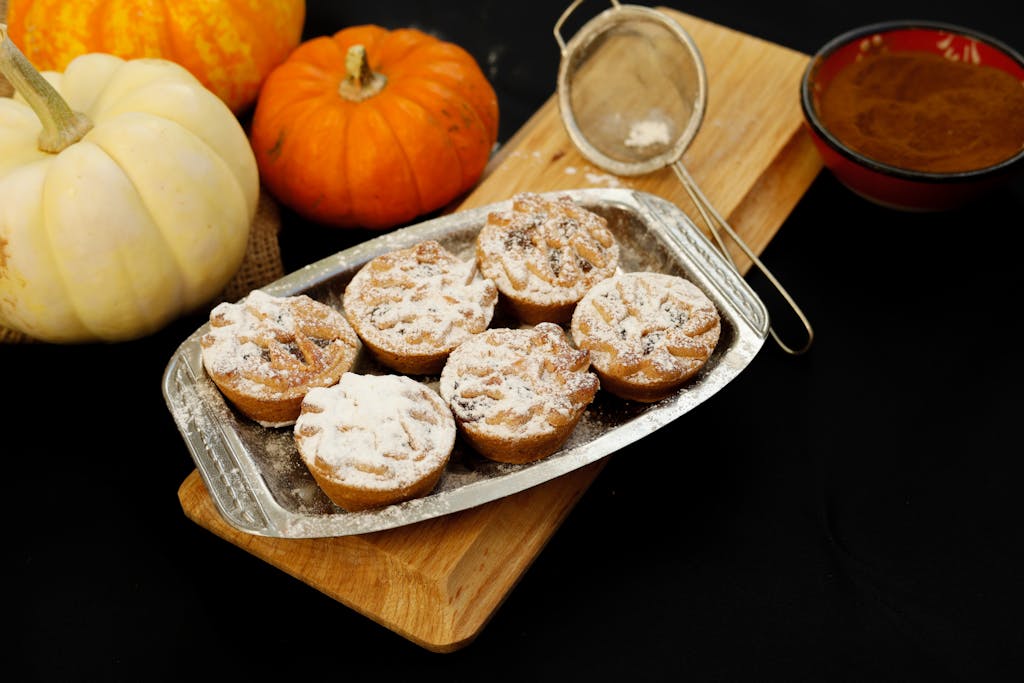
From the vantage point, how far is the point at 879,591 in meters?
1.69

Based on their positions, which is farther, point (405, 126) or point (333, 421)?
point (405, 126)

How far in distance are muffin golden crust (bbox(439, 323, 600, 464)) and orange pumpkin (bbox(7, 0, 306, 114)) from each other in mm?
984

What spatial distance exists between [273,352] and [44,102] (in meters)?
0.62

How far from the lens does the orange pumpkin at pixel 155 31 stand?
2.05 m

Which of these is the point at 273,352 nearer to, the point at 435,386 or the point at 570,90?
the point at 435,386

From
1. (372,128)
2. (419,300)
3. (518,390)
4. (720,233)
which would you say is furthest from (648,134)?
(518,390)

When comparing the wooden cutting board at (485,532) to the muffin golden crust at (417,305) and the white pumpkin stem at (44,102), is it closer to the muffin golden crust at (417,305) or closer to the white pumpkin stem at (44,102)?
the muffin golden crust at (417,305)

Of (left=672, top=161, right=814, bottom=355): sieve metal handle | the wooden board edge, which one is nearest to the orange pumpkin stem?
(left=672, top=161, right=814, bottom=355): sieve metal handle

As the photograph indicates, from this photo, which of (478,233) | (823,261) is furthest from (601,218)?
(823,261)

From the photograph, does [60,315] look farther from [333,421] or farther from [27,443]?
[333,421]

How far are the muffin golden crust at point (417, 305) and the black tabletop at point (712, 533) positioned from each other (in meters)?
0.40

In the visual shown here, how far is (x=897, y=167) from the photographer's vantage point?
2.08 meters

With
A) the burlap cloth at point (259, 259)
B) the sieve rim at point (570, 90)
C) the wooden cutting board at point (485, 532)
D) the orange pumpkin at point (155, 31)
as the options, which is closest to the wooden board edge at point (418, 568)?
the wooden cutting board at point (485, 532)

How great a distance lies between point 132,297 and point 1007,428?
1.74m
